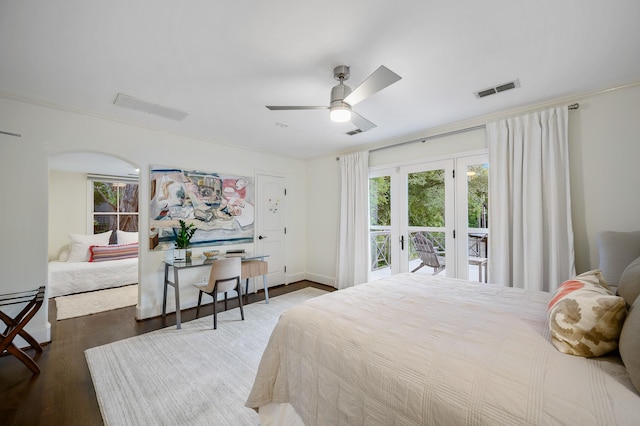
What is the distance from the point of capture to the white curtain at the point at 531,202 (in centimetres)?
263

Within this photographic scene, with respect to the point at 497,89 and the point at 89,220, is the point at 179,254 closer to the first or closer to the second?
the point at 89,220

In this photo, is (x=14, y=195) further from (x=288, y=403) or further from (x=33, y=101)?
(x=288, y=403)

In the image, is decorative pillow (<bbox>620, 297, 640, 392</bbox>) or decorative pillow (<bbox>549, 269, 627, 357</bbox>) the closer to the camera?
decorative pillow (<bbox>620, 297, 640, 392</bbox>)

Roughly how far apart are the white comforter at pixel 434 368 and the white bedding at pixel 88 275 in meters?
4.58

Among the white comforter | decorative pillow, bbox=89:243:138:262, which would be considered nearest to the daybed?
decorative pillow, bbox=89:243:138:262

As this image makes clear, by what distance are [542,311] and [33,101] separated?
4718 millimetres

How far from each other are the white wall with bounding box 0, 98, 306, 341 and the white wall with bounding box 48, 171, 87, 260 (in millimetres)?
3529

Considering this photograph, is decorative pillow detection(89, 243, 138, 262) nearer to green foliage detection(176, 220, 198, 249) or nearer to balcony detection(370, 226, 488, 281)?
green foliage detection(176, 220, 198, 249)

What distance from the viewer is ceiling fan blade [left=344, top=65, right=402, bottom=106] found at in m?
1.68

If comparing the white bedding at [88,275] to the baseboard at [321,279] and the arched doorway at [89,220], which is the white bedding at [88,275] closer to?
the arched doorway at [89,220]

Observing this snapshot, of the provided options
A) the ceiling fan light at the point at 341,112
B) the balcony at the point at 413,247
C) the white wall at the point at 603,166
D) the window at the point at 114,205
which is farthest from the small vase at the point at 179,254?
the white wall at the point at 603,166

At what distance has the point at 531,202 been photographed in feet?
9.08

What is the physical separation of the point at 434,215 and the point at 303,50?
9.21 feet

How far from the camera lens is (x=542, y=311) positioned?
1526 mm
